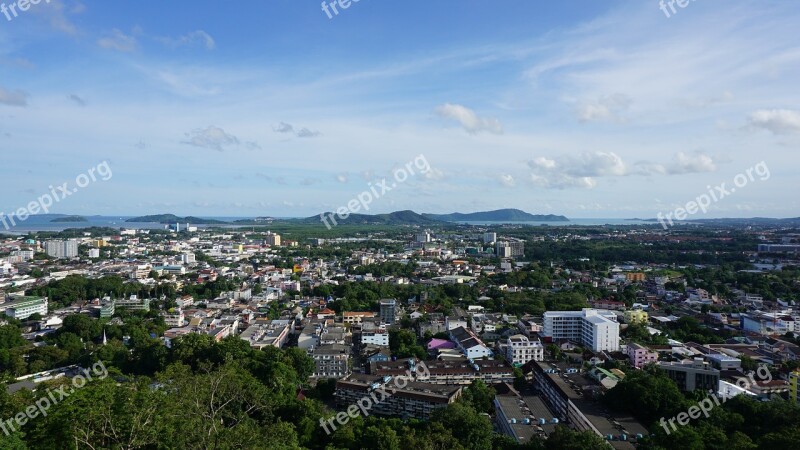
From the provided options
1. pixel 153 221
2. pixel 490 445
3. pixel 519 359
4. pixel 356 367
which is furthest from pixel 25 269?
pixel 153 221

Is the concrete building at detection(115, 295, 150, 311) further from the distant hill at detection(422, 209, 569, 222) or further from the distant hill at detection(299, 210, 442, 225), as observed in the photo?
the distant hill at detection(422, 209, 569, 222)

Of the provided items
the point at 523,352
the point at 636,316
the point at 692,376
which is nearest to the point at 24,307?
the point at 523,352

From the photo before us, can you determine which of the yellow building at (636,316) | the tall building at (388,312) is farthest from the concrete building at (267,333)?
the yellow building at (636,316)

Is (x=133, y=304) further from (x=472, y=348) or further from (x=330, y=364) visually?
(x=472, y=348)

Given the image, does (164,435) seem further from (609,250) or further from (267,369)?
(609,250)

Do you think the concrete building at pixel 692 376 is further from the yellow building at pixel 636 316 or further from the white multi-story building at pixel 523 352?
the yellow building at pixel 636 316

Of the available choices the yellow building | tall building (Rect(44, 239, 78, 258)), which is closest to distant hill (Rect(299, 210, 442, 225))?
tall building (Rect(44, 239, 78, 258))
